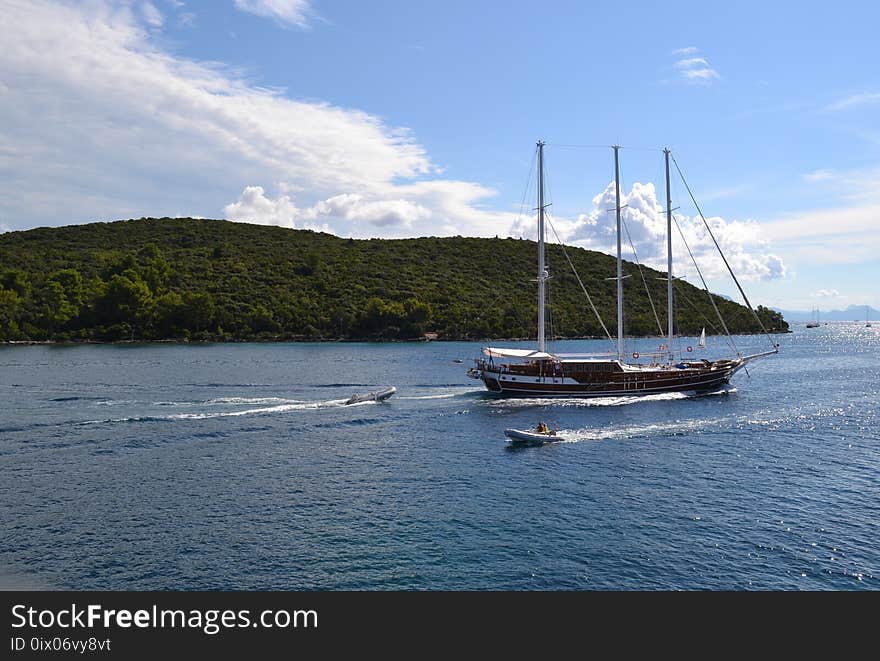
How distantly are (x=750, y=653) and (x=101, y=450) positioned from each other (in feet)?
157

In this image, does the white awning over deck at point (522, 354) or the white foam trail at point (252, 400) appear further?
the white awning over deck at point (522, 354)

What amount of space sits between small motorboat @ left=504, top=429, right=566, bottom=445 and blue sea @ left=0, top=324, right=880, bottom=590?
212 centimetres

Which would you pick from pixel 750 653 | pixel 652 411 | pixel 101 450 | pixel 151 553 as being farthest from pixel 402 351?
pixel 750 653

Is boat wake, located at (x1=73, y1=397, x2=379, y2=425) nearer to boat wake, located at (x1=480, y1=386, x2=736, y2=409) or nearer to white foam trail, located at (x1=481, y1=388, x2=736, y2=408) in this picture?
boat wake, located at (x1=480, y1=386, x2=736, y2=409)

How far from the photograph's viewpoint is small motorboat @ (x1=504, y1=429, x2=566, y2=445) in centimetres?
5475

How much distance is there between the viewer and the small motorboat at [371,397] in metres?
75.3

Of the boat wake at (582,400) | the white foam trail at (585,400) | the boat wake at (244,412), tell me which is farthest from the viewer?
the white foam trail at (585,400)

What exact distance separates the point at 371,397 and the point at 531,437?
1073 inches

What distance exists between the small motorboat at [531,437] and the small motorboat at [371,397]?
978 inches

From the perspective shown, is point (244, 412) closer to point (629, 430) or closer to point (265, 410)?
point (265, 410)

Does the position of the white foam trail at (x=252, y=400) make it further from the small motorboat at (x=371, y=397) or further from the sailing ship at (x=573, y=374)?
the sailing ship at (x=573, y=374)

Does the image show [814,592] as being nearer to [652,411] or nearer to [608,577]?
[608,577]

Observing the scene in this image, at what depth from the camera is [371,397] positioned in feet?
251

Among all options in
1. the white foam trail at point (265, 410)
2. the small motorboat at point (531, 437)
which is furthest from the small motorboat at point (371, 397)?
the small motorboat at point (531, 437)
